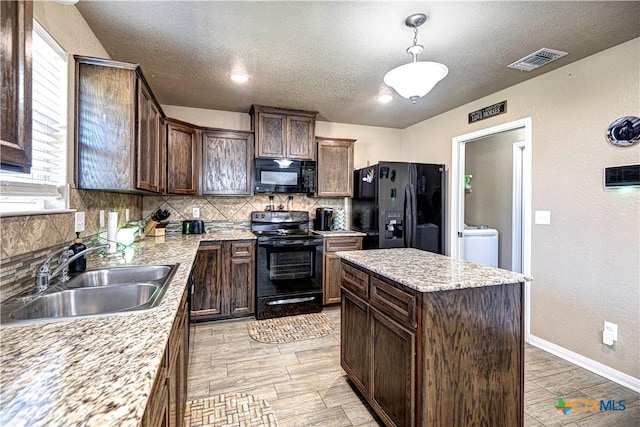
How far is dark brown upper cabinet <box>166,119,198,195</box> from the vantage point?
3.16 meters

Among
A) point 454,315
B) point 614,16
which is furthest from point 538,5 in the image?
point 454,315

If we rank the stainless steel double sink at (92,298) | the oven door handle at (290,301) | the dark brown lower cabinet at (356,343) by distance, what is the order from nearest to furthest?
the stainless steel double sink at (92,298)
the dark brown lower cabinet at (356,343)
the oven door handle at (290,301)

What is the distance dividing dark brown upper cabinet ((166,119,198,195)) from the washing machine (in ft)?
11.4

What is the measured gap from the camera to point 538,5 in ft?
5.74

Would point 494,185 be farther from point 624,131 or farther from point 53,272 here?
point 53,272

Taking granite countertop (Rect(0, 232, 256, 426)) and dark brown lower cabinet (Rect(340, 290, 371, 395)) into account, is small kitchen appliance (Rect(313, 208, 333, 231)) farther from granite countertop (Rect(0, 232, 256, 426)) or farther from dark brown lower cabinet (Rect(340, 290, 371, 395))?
granite countertop (Rect(0, 232, 256, 426))

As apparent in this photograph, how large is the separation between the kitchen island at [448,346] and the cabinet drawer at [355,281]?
127mm

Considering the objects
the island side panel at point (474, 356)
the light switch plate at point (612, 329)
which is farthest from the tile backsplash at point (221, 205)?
the light switch plate at point (612, 329)

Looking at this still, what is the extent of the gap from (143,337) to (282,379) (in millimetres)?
1593

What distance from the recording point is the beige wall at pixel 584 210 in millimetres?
2131

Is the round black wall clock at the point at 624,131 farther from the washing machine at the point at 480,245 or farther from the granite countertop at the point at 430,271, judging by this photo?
the washing machine at the point at 480,245

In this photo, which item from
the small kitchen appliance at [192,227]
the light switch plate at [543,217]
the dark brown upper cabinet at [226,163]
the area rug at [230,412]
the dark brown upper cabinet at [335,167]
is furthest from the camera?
the dark brown upper cabinet at [335,167]

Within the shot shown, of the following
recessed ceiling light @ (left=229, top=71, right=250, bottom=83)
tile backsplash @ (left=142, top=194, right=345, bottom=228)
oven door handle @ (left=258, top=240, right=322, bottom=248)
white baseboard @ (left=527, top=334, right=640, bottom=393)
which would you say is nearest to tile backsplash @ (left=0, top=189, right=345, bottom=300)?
tile backsplash @ (left=142, top=194, right=345, bottom=228)

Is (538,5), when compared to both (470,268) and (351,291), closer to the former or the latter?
(470,268)
